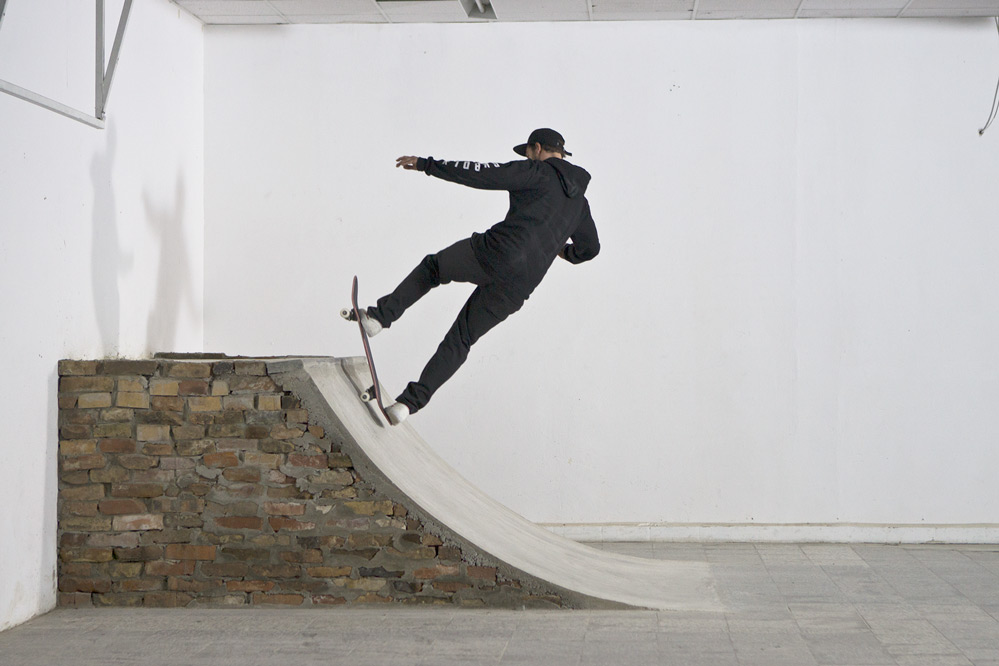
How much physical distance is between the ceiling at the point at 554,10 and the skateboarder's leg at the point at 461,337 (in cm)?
210

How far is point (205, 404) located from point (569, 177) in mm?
1741

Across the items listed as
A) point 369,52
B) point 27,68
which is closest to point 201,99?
point 369,52

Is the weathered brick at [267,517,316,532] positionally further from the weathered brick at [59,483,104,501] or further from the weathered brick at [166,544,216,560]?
the weathered brick at [59,483,104,501]

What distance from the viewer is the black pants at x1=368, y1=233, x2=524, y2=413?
161 inches

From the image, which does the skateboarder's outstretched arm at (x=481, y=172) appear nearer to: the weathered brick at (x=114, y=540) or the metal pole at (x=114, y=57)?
the metal pole at (x=114, y=57)

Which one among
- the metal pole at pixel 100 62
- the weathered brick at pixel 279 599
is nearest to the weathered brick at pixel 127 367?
the weathered brick at pixel 279 599

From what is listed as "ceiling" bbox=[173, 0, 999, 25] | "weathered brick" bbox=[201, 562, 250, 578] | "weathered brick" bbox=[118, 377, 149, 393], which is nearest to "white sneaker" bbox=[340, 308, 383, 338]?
"weathered brick" bbox=[118, 377, 149, 393]

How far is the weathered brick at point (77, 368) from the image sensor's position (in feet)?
12.8

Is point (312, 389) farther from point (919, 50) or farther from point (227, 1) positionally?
point (919, 50)

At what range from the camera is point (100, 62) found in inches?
161

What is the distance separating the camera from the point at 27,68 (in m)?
3.78

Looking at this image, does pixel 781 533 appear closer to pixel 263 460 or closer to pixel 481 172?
pixel 481 172

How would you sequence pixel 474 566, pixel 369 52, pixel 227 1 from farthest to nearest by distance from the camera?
1. pixel 369 52
2. pixel 227 1
3. pixel 474 566

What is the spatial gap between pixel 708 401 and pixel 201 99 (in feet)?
11.3
